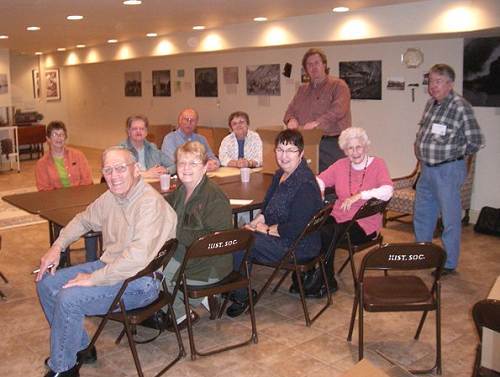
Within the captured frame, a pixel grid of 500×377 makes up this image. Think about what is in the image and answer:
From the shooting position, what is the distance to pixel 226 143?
584 centimetres

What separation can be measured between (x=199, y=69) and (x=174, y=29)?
1893mm

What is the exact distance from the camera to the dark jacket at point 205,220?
3512 mm

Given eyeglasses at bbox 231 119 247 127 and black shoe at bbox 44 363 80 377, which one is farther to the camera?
eyeglasses at bbox 231 119 247 127

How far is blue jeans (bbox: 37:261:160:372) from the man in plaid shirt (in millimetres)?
2618

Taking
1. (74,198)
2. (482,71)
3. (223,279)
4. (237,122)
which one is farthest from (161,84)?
(223,279)

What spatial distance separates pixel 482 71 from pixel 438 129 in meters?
1.88

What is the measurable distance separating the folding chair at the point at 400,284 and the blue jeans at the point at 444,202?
4.99 ft

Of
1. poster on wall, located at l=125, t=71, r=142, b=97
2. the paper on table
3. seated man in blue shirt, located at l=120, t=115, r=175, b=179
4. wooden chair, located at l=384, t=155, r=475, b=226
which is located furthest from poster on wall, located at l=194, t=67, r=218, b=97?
the paper on table

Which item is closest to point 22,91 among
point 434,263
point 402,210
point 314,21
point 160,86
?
point 160,86

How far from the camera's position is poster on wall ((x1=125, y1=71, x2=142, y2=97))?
472 inches

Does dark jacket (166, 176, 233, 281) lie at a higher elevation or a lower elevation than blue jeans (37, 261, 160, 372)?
higher

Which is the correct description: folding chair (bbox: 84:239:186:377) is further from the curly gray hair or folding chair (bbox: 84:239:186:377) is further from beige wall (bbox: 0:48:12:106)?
beige wall (bbox: 0:48:12:106)

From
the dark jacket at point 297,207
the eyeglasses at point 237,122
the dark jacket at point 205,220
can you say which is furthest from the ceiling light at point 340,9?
the dark jacket at point 205,220

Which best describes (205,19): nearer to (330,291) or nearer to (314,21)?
(314,21)
